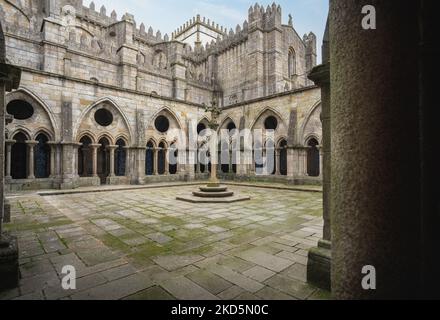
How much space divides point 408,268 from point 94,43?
19.4 metres

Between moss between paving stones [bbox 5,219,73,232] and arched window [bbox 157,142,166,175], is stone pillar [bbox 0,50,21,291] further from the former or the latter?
arched window [bbox 157,142,166,175]

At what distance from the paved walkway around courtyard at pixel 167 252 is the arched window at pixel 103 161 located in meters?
7.04

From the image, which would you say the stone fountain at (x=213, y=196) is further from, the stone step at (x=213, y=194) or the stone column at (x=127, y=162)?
the stone column at (x=127, y=162)

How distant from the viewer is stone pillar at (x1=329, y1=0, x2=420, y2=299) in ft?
3.63

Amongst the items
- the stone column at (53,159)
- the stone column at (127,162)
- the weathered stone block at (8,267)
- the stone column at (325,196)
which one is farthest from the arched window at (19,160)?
the stone column at (325,196)

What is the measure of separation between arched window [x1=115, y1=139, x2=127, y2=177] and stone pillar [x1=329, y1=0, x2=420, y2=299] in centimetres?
1305

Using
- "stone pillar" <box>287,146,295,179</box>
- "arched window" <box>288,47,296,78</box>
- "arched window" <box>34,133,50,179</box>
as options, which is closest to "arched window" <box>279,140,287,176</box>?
"stone pillar" <box>287,146,295,179</box>

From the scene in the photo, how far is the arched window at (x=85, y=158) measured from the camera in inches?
462

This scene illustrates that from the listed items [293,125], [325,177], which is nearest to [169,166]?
[293,125]

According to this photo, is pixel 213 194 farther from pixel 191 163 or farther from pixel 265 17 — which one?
pixel 265 17

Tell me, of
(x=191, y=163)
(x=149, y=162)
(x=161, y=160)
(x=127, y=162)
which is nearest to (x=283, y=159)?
(x=191, y=163)

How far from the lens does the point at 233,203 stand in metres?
6.91

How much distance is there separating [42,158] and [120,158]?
11.5ft
